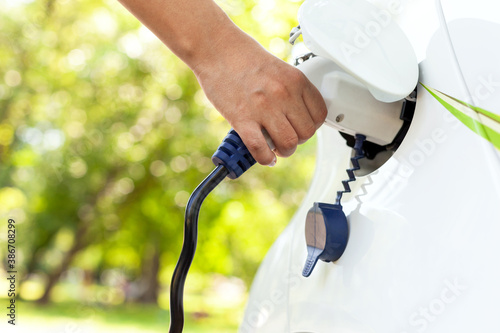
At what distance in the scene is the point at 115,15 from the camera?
30.4ft

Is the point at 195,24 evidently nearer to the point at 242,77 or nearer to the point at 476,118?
the point at 242,77

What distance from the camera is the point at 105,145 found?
9641 millimetres

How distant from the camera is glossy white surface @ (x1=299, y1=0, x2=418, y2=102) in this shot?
2.50ft

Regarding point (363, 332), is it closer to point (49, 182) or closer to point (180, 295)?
point (180, 295)

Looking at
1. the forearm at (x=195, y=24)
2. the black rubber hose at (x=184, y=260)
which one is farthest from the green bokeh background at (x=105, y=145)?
the black rubber hose at (x=184, y=260)

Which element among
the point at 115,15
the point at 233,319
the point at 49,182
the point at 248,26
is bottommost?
the point at 233,319

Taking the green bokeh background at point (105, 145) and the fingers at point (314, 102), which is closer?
the fingers at point (314, 102)

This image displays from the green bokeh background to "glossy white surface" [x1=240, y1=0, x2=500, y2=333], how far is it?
7.46m

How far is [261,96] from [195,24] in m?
0.18

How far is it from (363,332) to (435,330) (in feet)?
0.39

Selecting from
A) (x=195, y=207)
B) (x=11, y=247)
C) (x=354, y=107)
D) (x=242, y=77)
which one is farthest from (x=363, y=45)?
(x=11, y=247)

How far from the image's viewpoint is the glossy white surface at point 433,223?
624mm

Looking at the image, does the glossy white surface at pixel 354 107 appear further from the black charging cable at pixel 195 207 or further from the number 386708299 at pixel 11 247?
the number 386708299 at pixel 11 247

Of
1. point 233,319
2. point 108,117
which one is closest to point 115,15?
point 108,117
